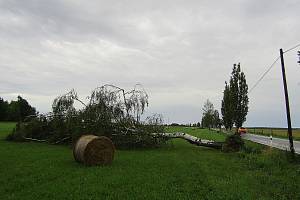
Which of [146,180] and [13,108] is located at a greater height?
[13,108]

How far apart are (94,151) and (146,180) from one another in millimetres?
4225

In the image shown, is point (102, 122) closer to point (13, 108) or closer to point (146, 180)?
point (146, 180)

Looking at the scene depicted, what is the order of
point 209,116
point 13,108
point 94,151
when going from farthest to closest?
point 209,116
point 13,108
point 94,151

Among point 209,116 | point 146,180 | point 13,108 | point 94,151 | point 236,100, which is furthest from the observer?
point 209,116

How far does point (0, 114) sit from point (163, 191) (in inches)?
3044

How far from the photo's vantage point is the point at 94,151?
15.7 metres

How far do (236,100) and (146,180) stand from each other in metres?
45.4

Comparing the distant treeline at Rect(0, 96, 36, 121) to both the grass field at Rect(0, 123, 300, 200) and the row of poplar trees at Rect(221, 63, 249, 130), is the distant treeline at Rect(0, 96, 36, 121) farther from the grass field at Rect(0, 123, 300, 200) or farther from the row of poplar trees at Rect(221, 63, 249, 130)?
the grass field at Rect(0, 123, 300, 200)

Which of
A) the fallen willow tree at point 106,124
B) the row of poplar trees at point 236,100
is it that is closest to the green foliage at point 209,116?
the row of poplar trees at point 236,100

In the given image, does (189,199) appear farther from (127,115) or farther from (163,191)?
(127,115)

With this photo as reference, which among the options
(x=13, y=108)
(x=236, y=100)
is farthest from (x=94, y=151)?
(x=13, y=108)

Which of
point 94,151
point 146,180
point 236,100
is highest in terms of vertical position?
point 236,100

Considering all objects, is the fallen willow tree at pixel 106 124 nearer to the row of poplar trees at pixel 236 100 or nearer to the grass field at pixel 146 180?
the grass field at pixel 146 180

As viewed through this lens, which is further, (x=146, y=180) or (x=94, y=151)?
(x=94, y=151)
